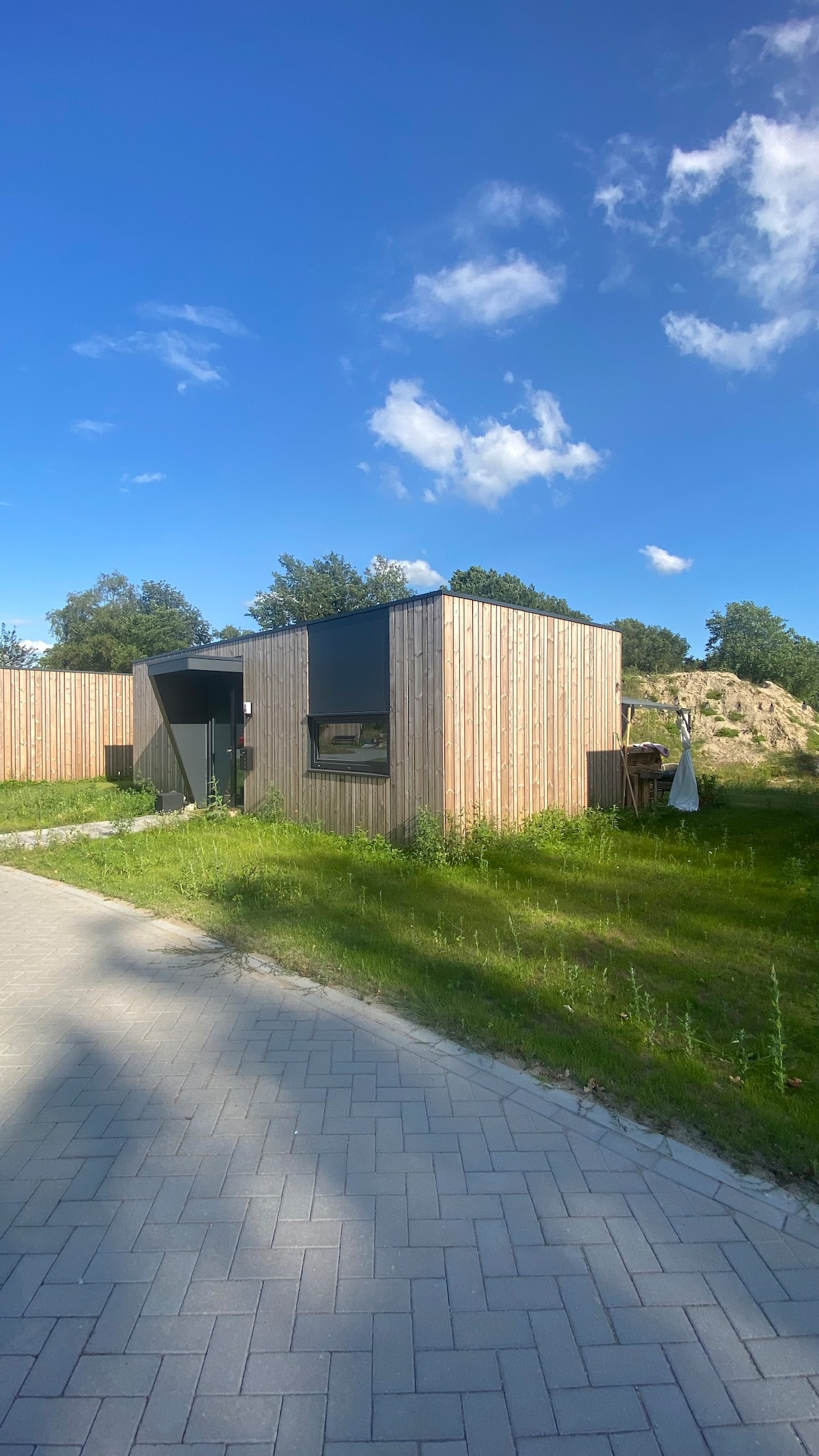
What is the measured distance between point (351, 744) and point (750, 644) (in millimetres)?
42302

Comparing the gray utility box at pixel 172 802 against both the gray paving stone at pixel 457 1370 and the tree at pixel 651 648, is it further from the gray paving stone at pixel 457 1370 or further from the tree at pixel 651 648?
the tree at pixel 651 648

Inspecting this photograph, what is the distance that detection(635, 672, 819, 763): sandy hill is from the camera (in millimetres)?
25188

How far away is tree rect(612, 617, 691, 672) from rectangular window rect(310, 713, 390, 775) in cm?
3681

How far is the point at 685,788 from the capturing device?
12578mm

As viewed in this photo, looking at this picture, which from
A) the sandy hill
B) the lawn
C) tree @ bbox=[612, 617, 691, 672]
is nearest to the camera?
the lawn

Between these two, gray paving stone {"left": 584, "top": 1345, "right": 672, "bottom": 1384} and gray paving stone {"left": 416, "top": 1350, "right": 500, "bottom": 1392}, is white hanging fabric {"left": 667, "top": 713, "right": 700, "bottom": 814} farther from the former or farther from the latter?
gray paving stone {"left": 416, "top": 1350, "right": 500, "bottom": 1392}

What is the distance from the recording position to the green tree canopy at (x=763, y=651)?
3909cm

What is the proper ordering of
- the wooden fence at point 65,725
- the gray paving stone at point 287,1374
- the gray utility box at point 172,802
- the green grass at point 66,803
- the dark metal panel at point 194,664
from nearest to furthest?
the gray paving stone at point 287,1374 → the dark metal panel at point 194,664 → the green grass at point 66,803 → the gray utility box at point 172,802 → the wooden fence at point 65,725

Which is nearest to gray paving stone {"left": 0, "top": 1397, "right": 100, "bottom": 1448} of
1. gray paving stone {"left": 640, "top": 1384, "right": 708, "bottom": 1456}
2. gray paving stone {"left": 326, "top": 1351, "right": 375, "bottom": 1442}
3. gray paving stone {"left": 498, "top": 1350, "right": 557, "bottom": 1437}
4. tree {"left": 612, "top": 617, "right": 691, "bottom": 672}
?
gray paving stone {"left": 326, "top": 1351, "right": 375, "bottom": 1442}

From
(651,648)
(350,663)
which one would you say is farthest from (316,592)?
(350,663)

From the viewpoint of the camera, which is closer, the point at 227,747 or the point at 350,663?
the point at 350,663

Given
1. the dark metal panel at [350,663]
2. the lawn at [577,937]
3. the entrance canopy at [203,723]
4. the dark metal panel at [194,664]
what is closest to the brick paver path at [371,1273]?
the lawn at [577,937]

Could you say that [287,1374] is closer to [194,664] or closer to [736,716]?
[194,664]

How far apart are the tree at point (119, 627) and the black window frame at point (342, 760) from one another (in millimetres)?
29833
